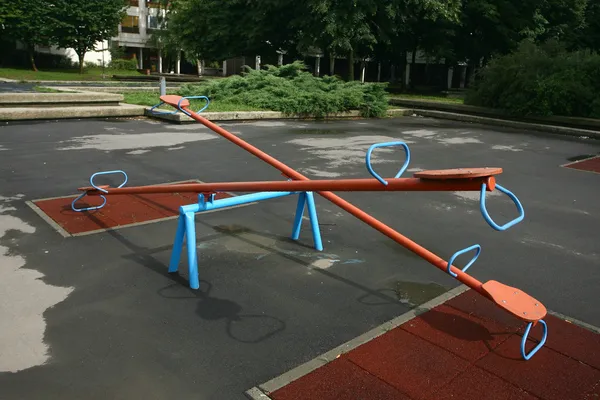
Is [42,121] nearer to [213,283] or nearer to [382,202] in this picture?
[382,202]

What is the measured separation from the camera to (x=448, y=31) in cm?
2838

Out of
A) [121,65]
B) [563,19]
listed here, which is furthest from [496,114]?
[121,65]

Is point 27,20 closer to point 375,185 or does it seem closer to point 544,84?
point 544,84

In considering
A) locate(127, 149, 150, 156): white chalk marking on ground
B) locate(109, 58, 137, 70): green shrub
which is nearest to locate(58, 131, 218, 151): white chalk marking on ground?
locate(127, 149, 150, 156): white chalk marking on ground

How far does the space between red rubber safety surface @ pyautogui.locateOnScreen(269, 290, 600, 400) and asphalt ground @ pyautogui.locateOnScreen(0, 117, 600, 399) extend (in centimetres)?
27

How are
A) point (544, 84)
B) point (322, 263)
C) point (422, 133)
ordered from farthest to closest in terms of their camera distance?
point (544, 84) → point (422, 133) → point (322, 263)

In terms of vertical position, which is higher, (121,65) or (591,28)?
(591,28)

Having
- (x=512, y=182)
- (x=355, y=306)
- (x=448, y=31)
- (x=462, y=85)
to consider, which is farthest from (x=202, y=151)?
(x=462, y=85)

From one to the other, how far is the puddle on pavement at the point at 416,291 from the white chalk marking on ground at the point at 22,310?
274 centimetres

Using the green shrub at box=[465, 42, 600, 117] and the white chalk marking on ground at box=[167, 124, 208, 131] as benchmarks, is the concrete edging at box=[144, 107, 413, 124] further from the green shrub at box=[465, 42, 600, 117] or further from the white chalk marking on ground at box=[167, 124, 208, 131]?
the green shrub at box=[465, 42, 600, 117]

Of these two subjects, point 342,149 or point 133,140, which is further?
point 342,149

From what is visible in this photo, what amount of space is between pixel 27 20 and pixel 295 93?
3271 centimetres

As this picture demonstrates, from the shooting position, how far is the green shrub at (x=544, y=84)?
695 inches

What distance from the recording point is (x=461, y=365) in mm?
3414
